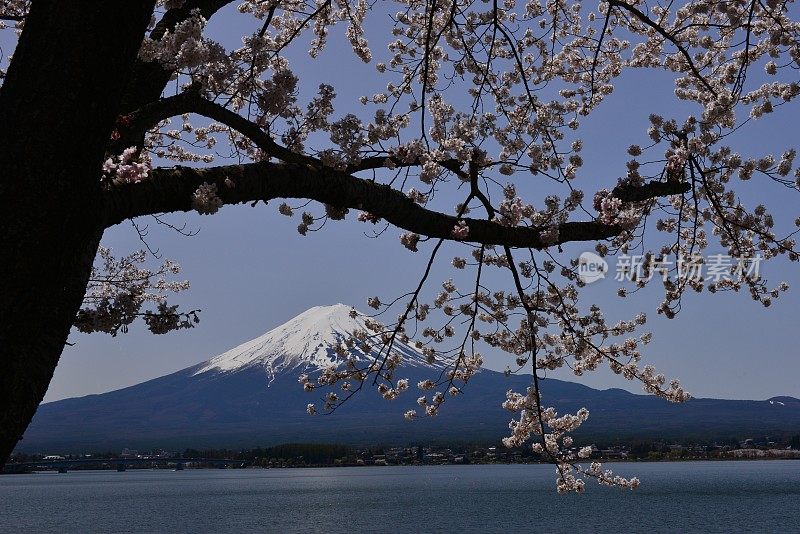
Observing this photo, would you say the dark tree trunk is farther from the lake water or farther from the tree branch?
the lake water

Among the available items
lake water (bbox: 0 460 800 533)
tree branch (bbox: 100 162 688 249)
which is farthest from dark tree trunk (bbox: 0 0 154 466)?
lake water (bbox: 0 460 800 533)

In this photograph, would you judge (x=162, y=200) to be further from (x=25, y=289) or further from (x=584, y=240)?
(x=584, y=240)

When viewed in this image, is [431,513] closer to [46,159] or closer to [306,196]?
[306,196]

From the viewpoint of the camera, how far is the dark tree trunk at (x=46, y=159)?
1845 millimetres

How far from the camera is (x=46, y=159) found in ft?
6.13

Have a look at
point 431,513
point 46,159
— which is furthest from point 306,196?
point 431,513

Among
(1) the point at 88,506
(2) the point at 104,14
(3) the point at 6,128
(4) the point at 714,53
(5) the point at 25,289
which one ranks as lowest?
(1) the point at 88,506

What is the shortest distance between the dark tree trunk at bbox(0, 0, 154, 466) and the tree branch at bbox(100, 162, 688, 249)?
0.27 metres

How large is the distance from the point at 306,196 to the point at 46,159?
1179 mm

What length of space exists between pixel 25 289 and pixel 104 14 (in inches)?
29.0

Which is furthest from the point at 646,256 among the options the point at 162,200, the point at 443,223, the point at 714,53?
the point at 162,200

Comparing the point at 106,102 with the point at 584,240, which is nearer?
the point at 106,102

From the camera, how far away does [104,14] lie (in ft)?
6.29

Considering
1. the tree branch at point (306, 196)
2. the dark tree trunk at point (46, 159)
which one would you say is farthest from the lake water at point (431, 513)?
the dark tree trunk at point (46, 159)
